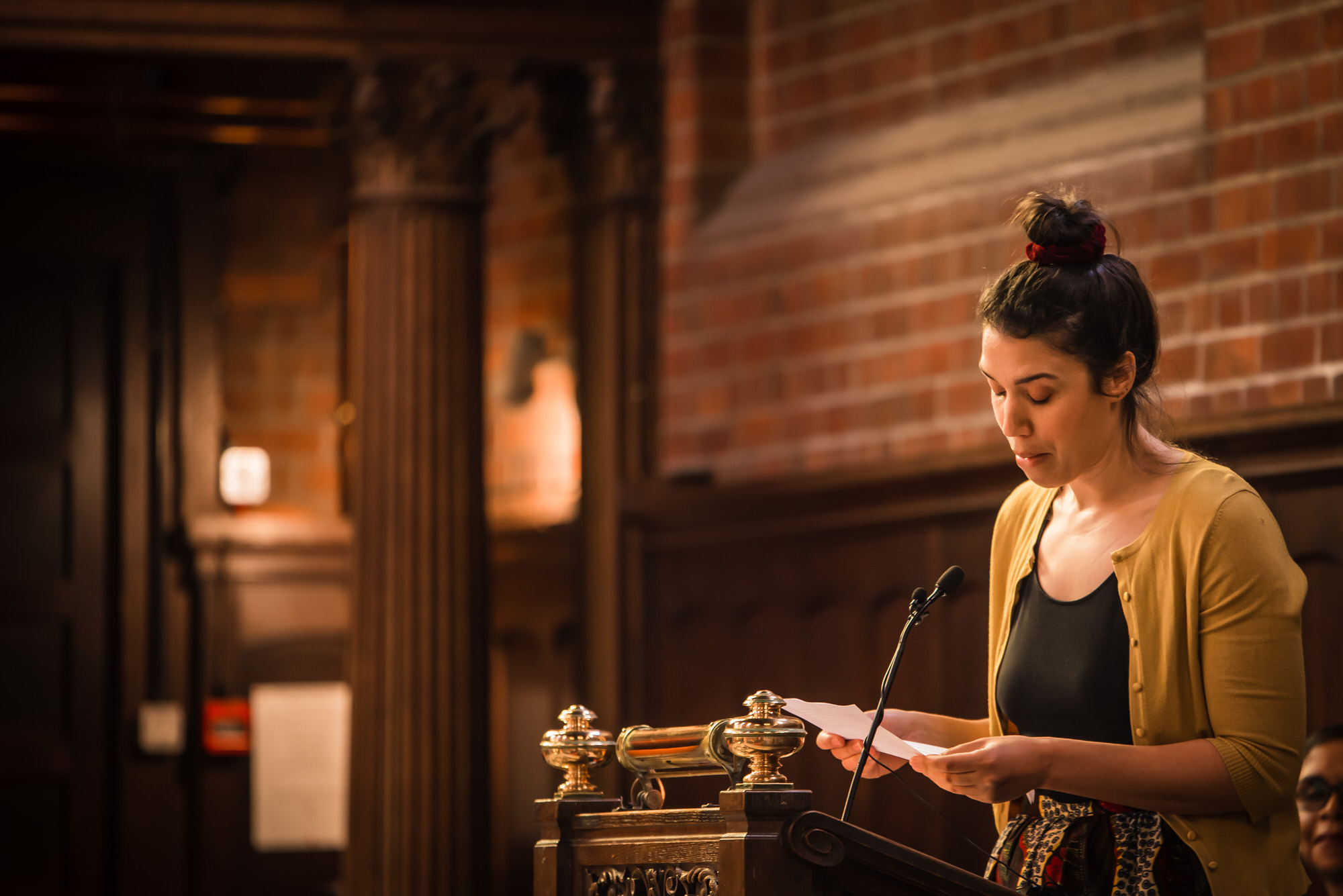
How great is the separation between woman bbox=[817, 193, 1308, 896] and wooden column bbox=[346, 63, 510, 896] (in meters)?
3.26

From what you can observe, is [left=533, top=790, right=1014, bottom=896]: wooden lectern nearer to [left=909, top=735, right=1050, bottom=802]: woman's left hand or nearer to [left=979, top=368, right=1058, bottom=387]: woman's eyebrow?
[left=909, top=735, right=1050, bottom=802]: woman's left hand

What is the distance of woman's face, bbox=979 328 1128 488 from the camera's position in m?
1.84

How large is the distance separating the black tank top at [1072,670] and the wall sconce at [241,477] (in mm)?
5962

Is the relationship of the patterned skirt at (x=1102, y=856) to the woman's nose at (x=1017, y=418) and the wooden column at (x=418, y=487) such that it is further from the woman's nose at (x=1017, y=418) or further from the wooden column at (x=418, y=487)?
the wooden column at (x=418, y=487)

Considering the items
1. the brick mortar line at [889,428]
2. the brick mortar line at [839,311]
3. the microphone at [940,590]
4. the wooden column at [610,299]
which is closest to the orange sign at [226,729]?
the wooden column at [610,299]

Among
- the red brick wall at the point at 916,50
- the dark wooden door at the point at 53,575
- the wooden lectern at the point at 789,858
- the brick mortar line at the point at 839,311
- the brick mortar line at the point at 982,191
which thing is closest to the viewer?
the wooden lectern at the point at 789,858

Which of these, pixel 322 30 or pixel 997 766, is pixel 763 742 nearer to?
pixel 997 766

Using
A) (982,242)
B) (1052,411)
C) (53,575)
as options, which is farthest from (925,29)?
(53,575)

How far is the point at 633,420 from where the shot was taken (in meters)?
5.80

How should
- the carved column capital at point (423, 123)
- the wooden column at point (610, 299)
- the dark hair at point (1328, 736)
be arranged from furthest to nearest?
the wooden column at point (610, 299)
the carved column capital at point (423, 123)
the dark hair at point (1328, 736)

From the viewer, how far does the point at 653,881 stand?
1.81m

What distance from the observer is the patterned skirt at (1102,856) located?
1.76m

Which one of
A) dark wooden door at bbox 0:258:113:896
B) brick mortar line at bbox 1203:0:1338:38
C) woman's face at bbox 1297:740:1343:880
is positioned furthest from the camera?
dark wooden door at bbox 0:258:113:896

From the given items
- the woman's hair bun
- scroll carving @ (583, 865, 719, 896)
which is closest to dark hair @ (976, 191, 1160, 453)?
the woman's hair bun
